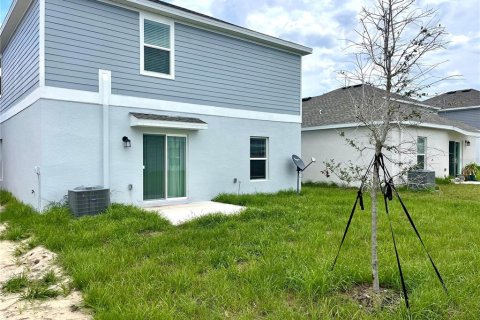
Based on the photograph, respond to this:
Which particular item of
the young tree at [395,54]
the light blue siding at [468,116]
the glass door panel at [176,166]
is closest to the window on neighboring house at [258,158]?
the glass door panel at [176,166]

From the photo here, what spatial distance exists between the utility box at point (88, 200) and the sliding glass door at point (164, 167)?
4.45 feet

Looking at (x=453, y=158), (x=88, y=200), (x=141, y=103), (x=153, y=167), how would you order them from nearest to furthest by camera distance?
(x=88, y=200)
(x=141, y=103)
(x=153, y=167)
(x=453, y=158)

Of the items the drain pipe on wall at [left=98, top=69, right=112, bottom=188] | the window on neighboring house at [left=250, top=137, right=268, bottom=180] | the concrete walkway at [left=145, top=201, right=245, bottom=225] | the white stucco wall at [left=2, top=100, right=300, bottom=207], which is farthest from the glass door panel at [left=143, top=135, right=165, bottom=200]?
the window on neighboring house at [left=250, top=137, right=268, bottom=180]

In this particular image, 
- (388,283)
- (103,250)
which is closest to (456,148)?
(388,283)

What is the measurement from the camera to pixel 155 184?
895 cm

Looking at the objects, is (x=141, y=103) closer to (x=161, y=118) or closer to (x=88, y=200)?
(x=161, y=118)

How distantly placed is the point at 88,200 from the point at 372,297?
6074 mm

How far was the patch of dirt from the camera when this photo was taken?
319 cm

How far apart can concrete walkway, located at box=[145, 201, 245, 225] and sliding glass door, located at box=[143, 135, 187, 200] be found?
0.49 metres

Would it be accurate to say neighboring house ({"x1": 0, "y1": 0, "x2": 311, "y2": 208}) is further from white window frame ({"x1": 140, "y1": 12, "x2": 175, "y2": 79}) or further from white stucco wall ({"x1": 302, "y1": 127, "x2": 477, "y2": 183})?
white stucco wall ({"x1": 302, "y1": 127, "x2": 477, "y2": 183})

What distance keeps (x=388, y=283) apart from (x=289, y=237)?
206 centimetres

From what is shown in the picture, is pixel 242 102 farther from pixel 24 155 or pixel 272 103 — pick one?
pixel 24 155

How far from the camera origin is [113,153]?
8.16 m

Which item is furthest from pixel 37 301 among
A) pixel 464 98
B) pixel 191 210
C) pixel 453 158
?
pixel 464 98
